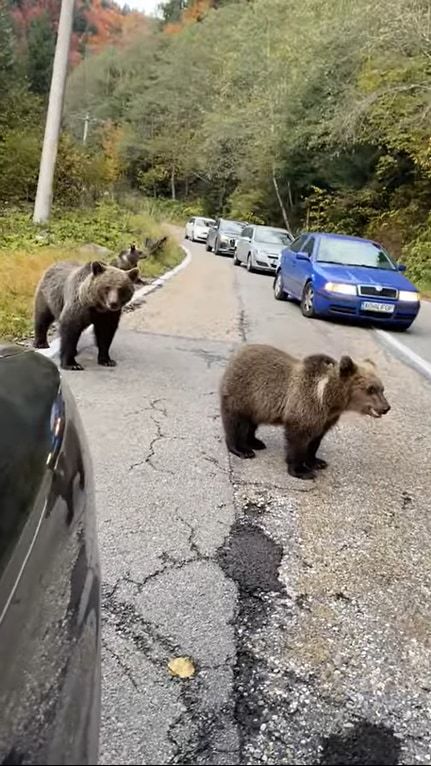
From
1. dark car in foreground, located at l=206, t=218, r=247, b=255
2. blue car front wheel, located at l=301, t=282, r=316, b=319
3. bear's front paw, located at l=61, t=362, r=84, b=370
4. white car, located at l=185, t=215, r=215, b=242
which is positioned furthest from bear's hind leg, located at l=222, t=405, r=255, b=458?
white car, located at l=185, t=215, r=215, b=242

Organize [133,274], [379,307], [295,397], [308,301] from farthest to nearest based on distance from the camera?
[308,301], [379,307], [133,274], [295,397]

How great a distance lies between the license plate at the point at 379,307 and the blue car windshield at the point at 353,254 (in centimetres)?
141

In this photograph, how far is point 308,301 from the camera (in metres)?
13.9

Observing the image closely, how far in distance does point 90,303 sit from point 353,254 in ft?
27.7

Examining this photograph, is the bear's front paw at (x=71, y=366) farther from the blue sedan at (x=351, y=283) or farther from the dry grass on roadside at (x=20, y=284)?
the blue sedan at (x=351, y=283)

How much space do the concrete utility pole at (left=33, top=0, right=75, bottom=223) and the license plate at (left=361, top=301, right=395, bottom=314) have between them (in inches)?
498

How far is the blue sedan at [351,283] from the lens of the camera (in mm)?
13031

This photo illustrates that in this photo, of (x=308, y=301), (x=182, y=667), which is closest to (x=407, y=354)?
(x=308, y=301)

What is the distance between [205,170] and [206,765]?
2624 inches

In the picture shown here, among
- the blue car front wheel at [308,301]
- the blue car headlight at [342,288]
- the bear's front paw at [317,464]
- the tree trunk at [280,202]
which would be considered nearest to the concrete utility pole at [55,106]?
the blue car front wheel at [308,301]

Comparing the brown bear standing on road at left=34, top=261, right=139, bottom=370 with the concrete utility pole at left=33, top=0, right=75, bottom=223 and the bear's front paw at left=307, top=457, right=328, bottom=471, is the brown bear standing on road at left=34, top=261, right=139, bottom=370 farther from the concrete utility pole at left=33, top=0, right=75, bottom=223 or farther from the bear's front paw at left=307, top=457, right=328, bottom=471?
the concrete utility pole at left=33, top=0, right=75, bottom=223

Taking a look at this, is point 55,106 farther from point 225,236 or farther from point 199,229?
point 199,229

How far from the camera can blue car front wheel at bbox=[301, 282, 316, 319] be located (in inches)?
540

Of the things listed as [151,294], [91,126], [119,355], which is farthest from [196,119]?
[119,355]
